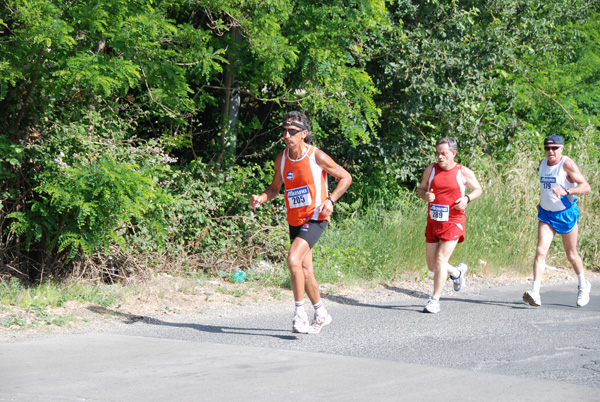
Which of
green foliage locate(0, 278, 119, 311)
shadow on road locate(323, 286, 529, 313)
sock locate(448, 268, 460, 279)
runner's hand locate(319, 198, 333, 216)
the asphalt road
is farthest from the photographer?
sock locate(448, 268, 460, 279)

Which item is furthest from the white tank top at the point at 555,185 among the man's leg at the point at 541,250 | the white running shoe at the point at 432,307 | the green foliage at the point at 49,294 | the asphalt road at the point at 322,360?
the green foliage at the point at 49,294

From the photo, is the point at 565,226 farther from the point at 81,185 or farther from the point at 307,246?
the point at 81,185

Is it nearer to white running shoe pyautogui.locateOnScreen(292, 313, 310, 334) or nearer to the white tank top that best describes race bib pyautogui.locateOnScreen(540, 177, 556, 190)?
the white tank top

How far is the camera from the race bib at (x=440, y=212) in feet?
29.0

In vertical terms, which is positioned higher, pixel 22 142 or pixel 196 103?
pixel 196 103

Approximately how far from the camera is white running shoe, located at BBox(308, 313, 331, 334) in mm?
7200

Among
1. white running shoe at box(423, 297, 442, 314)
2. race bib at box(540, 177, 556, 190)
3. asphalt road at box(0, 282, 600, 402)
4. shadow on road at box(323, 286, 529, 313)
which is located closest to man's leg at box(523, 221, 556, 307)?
shadow on road at box(323, 286, 529, 313)

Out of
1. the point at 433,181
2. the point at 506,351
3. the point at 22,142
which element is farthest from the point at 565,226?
the point at 22,142

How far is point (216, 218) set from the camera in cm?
1109

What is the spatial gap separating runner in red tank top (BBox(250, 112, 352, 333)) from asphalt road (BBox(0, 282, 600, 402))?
0.36 metres

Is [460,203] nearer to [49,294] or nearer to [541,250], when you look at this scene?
[541,250]

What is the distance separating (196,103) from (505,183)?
6653 mm

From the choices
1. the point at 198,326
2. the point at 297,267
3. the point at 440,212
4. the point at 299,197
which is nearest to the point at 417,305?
the point at 440,212

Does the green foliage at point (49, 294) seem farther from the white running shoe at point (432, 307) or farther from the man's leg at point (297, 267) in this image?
the white running shoe at point (432, 307)
